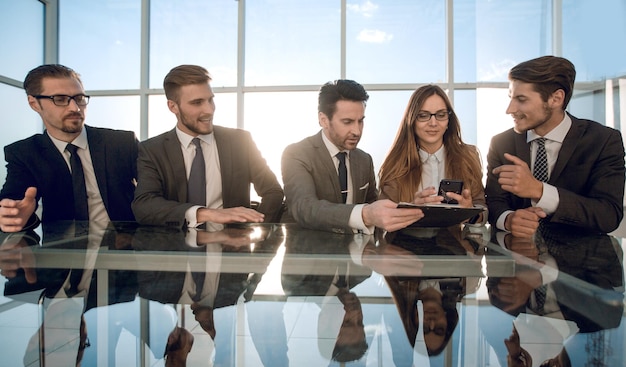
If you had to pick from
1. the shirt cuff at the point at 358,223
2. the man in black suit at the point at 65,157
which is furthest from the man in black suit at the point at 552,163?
the man in black suit at the point at 65,157

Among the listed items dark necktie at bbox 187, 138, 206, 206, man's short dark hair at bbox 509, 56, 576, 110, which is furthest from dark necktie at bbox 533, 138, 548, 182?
dark necktie at bbox 187, 138, 206, 206

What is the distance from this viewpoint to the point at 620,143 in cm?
217

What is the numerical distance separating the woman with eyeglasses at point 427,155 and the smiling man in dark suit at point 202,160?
0.81 meters

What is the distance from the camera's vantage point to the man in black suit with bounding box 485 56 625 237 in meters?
1.99

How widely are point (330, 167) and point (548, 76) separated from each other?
128 centimetres

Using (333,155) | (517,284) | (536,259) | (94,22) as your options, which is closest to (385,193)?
(333,155)

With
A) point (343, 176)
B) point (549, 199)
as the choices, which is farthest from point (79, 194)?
point (549, 199)

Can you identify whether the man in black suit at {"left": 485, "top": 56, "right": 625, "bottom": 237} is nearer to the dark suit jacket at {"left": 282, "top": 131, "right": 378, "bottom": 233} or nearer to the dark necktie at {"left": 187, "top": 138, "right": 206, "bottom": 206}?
the dark suit jacket at {"left": 282, "top": 131, "right": 378, "bottom": 233}

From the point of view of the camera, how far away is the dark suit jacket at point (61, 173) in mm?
2553

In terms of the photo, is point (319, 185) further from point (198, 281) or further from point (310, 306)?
point (310, 306)

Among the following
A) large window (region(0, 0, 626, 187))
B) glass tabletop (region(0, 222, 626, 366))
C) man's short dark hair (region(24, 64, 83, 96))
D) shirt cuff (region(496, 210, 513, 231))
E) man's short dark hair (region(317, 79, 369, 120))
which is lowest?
glass tabletop (region(0, 222, 626, 366))

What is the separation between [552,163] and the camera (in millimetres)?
2303

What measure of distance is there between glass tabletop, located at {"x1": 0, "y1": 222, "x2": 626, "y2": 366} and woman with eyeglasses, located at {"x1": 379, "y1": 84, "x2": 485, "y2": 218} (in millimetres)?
1146

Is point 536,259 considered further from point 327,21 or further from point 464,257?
point 327,21
